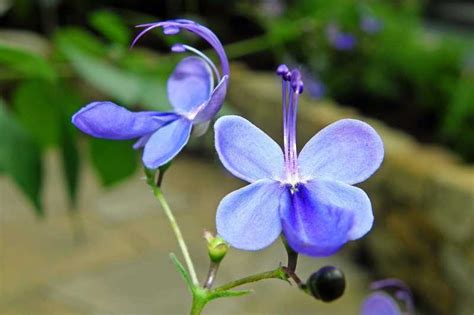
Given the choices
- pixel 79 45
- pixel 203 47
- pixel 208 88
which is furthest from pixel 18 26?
pixel 208 88

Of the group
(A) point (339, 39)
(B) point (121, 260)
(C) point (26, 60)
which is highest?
(C) point (26, 60)

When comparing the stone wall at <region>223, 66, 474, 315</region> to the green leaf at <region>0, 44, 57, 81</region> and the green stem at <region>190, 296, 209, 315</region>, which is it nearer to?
the green leaf at <region>0, 44, 57, 81</region>

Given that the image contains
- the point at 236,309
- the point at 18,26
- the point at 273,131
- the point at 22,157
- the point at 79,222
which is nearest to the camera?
the point at 22,157

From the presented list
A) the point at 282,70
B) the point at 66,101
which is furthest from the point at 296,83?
the point at 66,101

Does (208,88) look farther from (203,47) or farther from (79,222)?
(203,47)

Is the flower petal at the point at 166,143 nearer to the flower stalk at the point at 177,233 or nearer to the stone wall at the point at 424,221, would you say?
the flower stalk at the point at 177,233

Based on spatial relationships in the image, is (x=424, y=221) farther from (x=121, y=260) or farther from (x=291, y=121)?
(x=291, y=121)
